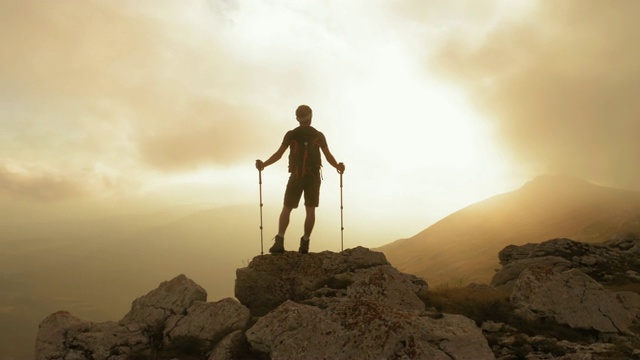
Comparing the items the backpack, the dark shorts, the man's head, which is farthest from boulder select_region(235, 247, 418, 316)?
the man's head

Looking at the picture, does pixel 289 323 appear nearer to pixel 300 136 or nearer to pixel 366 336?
pixel 366 336

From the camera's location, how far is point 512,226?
299ft

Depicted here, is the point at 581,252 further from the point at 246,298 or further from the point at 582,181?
the point at 582,181

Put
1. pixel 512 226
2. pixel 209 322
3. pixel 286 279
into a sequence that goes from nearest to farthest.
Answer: pixel 209 322, pixel 286 279, pixel 512 226

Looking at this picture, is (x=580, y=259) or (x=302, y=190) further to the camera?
(x=580, y=259)

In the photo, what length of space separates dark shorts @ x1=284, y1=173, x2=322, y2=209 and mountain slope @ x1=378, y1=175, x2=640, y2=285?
40385mm

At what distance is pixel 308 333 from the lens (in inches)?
337

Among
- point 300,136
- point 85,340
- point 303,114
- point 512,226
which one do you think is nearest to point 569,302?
point 300,136

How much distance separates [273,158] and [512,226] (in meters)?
87.6

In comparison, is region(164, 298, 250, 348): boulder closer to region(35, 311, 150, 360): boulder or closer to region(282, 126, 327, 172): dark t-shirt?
region(35, 311, 150, 360): boulder

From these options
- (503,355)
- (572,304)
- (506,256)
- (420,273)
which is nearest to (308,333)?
(503,355)

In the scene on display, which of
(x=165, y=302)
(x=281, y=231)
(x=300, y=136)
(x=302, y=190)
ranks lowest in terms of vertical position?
(x=165, y=302)

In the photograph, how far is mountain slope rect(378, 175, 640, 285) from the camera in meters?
66.9

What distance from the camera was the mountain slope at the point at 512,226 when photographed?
6688cm
